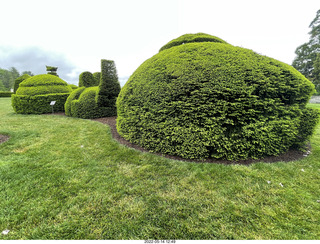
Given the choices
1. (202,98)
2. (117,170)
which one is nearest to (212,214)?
(117,170)

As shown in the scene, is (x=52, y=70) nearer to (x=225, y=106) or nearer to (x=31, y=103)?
(x=31, y=103)

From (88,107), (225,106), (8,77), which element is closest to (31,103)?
(88,107)

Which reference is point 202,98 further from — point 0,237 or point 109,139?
point 0,237

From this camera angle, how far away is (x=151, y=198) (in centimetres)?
222

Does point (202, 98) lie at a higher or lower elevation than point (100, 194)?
higher

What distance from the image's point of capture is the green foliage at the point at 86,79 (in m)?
9.74

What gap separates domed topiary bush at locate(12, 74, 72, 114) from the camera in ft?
30.6

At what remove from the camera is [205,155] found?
10.9ft

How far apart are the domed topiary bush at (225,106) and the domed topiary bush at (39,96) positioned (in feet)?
32.1

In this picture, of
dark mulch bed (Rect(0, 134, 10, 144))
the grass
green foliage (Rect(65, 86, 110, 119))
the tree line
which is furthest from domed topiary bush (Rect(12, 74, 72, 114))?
the tree line

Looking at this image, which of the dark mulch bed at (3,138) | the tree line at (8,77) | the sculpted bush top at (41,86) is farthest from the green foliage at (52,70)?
the tree line at (8,77)

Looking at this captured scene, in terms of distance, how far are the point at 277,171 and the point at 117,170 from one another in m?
3.57

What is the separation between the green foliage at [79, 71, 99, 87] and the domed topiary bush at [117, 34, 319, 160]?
8.16 meters

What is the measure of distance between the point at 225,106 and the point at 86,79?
10.2m
